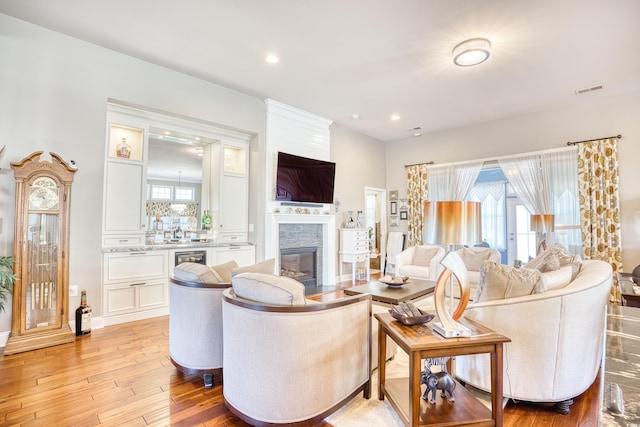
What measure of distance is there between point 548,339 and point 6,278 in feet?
14.2

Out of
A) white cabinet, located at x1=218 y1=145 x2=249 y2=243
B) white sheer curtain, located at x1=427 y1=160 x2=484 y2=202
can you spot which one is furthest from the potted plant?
white sheer curtain, located at x1=427 y1=160 x2=484 y2=202

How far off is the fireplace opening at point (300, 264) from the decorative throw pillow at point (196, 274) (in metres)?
2.92

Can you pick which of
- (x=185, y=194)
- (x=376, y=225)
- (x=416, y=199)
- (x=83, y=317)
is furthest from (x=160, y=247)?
(x=416, y=199)

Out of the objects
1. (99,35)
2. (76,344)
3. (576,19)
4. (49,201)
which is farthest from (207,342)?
(576,19)

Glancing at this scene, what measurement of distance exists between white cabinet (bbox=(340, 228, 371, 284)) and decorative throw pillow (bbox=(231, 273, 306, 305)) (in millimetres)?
4443

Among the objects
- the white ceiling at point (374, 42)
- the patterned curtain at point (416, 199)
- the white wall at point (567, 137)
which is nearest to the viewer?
the white ceiling at point (374, 42)

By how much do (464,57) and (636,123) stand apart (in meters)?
3.40

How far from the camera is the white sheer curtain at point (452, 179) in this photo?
6.32 meters

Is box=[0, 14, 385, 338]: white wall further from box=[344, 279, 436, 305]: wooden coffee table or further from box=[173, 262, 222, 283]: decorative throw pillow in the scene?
box=[344, 279, 436, 305]: wooden coffee table

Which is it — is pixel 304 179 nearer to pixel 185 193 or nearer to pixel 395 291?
pixel 185 193

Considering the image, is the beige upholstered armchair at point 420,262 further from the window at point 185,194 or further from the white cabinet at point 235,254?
the window at point 185,194

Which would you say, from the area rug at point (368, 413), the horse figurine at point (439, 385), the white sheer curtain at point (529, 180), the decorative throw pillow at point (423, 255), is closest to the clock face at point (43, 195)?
the area rug at point (368, 413)

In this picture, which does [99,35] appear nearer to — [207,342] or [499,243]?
[207,342]

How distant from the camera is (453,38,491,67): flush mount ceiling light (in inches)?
130
